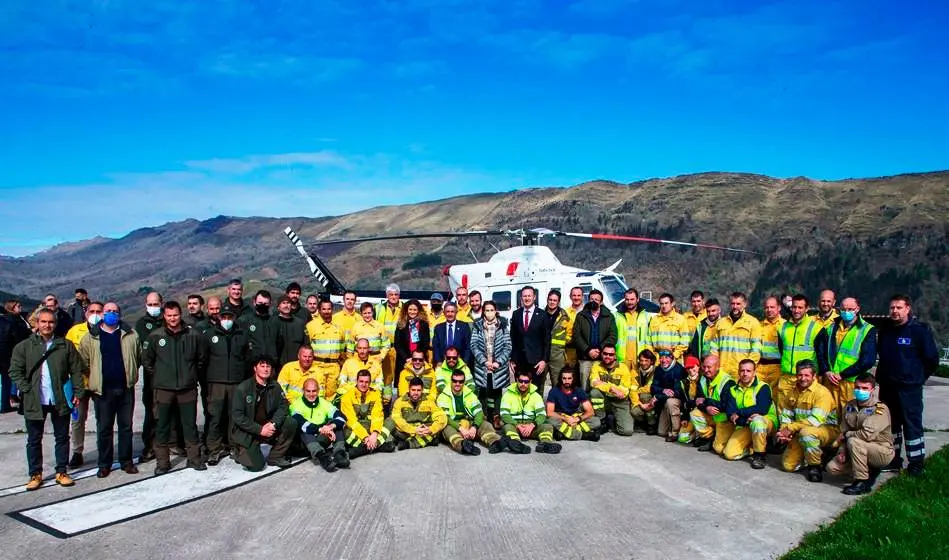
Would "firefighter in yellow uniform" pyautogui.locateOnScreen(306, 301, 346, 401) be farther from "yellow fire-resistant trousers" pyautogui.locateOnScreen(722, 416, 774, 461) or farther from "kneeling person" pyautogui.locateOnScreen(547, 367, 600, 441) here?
"yellow fire-resistant trousers" pyautogui.locateOnScreen(722, 416, 774, 461)

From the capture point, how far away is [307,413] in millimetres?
7434

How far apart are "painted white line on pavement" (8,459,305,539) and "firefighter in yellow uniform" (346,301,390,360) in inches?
91.3

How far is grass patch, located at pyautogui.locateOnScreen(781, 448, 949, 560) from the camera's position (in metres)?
4.77

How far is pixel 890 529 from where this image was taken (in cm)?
517

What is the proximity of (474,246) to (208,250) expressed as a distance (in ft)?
289

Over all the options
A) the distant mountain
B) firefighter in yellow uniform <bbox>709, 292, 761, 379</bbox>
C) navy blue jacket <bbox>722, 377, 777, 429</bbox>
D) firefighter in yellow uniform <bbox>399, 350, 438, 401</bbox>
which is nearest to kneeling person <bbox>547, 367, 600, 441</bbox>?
firefighter in yellow uniform <bbox>399, 350, 438, 401</bbox>

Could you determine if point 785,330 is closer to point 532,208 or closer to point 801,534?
point 801,534

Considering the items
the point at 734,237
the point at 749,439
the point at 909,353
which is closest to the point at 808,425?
the point at 749,439

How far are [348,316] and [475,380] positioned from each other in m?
1.97

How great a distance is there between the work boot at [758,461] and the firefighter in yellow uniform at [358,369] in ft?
13.6

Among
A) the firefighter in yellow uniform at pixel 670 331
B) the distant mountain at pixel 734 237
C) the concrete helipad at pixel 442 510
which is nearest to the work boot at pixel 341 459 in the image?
the concrete helipad at pixel 442 510

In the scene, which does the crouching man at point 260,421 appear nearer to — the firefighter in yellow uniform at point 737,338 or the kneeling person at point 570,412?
the kneeling person at point 570,412

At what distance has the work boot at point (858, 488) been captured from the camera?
20.5 feet

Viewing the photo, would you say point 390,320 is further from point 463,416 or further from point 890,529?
point 890,529
